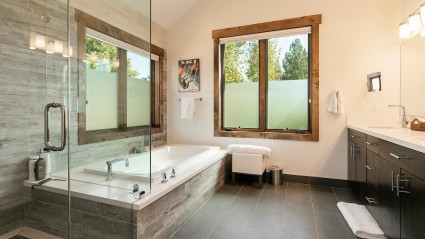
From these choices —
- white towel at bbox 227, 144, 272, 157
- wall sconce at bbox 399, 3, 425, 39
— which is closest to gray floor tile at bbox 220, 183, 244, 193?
white towel at bbox 227, 144, 272, 157

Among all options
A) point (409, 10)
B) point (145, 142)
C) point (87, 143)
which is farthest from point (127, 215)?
point (409, 10)

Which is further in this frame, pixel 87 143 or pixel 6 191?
pixel 87 143

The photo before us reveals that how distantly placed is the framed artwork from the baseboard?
1.93m

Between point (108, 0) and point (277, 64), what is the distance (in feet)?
8.14

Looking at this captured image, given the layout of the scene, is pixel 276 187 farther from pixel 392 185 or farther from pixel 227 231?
pixel 392 185

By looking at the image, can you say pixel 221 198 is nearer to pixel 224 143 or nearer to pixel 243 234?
pixel 243 234

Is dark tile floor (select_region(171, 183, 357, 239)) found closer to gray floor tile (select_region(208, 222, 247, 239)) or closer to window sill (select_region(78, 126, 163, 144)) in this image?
gray floor tile (select_region(208, 222, 247, 239))

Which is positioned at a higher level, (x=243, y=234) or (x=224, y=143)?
(x=224, y=143)

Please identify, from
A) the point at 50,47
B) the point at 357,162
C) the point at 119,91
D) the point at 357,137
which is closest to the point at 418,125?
the point at 357,137

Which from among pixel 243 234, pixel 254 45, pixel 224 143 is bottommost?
pixel 243 234

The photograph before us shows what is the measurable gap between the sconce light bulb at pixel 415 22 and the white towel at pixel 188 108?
2940mm

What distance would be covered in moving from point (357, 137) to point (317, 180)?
0.94m

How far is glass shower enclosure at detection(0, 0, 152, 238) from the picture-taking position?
1772mm

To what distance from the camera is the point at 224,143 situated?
3693 millimetres
